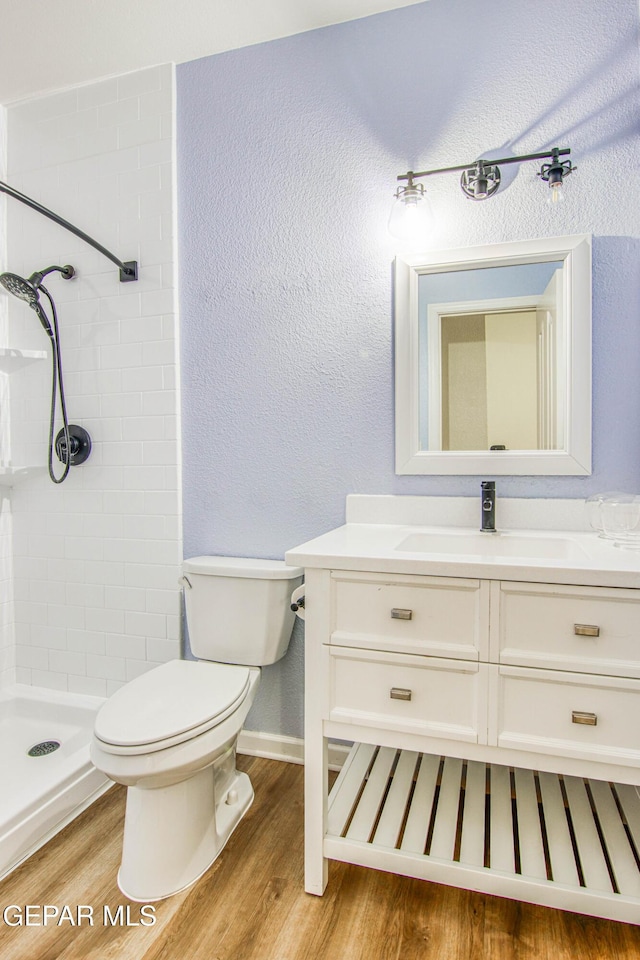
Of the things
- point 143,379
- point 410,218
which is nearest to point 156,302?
point 143,379

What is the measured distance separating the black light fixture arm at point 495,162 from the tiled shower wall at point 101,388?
891 millimetres

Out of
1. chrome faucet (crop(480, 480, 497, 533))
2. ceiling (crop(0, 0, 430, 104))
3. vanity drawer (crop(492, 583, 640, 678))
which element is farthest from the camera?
ceiling (crop(0, 0, 430, 104))

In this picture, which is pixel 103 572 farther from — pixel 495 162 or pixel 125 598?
pixel 495 162

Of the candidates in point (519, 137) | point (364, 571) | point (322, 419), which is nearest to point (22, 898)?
point (364, 571)

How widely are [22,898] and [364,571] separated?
3.88ft

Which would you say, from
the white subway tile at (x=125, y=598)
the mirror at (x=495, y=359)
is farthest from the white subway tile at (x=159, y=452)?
the mirror at (x=495, y=359)

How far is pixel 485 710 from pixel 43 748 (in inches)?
65.3

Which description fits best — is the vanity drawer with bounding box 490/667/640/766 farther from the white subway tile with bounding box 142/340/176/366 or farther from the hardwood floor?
the white subway tile with bounding box 142/340/176/366

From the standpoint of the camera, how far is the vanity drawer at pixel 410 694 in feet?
4.06

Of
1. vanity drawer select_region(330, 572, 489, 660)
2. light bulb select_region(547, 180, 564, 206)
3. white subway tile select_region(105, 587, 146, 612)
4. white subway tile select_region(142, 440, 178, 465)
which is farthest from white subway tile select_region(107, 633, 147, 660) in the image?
light bulb select_region(547, 180, 564, 206)

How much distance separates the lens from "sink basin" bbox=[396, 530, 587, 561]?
1.54 m

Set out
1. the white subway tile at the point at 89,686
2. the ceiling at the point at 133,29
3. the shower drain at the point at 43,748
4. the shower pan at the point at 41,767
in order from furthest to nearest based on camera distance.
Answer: the white subway tile at the point at 89,686 < the shower drain at the point at 43,748 < the ceiling at the point at 133,29 < the shower pan at the point at 41,767

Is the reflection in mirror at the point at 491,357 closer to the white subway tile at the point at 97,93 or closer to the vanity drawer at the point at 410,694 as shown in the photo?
the vanity drawer at the point at 410,694

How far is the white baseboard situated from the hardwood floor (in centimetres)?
37
